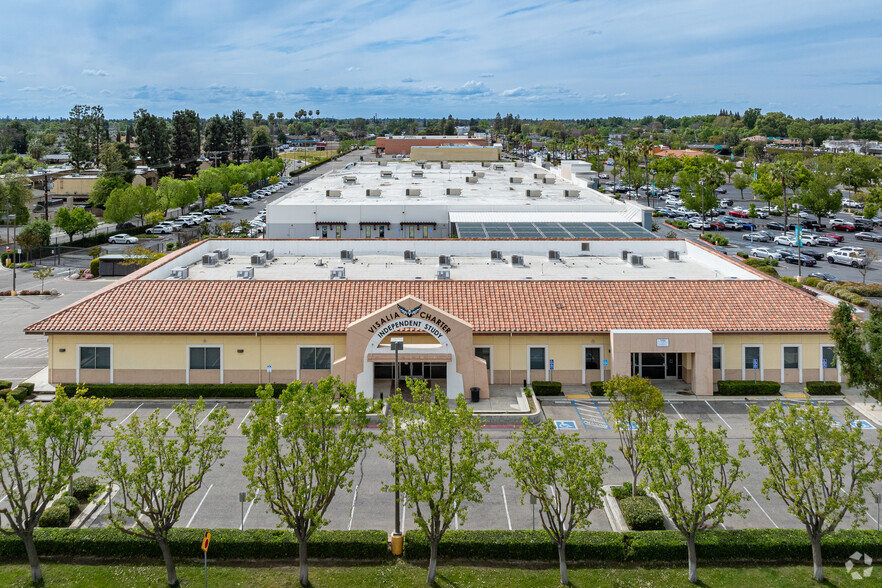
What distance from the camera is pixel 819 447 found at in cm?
2433

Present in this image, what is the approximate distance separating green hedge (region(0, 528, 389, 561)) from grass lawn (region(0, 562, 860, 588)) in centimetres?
49

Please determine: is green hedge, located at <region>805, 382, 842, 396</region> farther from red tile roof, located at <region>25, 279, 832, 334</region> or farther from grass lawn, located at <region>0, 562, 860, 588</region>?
grass lawn, located at <region>0, 562, 860, 588</region>

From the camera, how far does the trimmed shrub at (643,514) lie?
2798 centimetres

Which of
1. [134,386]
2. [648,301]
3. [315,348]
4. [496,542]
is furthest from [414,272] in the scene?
[496,542]

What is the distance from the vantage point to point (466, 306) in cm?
4488

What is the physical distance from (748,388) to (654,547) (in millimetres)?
19577

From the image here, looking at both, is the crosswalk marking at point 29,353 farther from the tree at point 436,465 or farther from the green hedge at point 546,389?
the tree at point 436,465

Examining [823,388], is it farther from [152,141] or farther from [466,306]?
[152,141]

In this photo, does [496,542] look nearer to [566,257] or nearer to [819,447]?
[819,447]

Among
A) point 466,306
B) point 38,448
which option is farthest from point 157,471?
point 466,306

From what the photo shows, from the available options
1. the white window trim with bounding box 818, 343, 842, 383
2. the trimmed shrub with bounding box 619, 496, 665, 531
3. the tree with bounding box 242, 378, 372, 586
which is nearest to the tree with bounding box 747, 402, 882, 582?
the trimmed shrub with bounding box 619, 496, 665, 531

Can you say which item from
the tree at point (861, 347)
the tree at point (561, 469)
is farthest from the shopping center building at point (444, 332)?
the tree at point (561, 469)

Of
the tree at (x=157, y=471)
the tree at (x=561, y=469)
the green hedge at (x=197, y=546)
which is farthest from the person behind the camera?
the green hedge at (x=197, y=546)

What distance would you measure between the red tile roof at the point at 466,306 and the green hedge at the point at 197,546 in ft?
57.5
